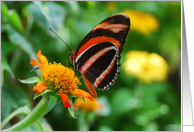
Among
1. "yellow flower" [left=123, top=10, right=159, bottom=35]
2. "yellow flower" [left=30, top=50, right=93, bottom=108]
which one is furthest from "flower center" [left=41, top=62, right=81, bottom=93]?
"yellow flower" [left=123, top=10, right=159, bottom=35]

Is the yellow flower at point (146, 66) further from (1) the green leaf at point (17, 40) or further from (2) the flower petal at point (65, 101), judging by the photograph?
(2) the flower petal at point (65, 101)

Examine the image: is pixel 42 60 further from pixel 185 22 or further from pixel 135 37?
pixel 135 37

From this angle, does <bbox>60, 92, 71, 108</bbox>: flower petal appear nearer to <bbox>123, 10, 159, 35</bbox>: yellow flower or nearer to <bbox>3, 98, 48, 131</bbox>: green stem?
<bbox>3, 98, 48, 131</bbox>: green stem

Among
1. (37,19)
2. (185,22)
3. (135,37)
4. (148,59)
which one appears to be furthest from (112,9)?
(37,19)

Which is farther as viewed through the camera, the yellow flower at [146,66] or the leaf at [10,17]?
the yellow flower at [146,66]

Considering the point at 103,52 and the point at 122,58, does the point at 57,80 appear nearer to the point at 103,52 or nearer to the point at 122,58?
the point at 103,52

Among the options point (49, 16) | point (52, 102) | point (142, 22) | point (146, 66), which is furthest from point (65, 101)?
point (142, 22)

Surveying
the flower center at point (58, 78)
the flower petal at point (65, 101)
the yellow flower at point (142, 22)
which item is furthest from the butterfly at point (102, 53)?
the yellow flower at point (142, 22)
